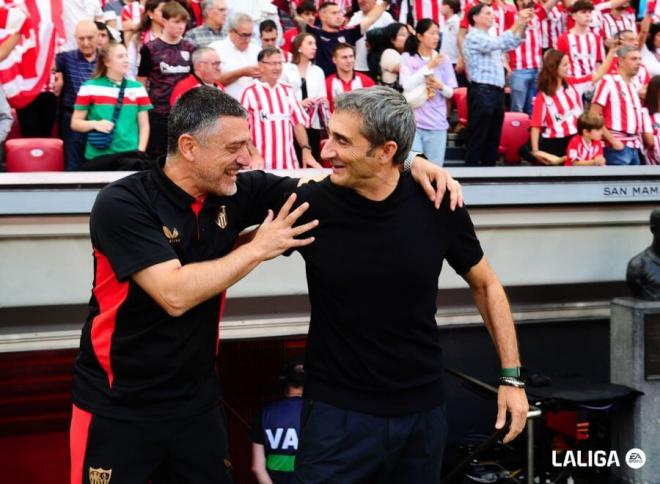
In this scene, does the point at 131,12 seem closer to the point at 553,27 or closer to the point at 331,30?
the point at 331,30

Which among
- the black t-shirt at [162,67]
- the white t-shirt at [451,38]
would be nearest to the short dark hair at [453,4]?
the white t-shirt at [451,38]

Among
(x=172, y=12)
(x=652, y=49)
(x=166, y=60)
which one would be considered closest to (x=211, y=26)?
(x=172, y=12)

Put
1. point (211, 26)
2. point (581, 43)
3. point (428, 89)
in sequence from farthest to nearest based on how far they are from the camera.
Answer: point (581, 43) < point (211, 26) < point (428, 89)

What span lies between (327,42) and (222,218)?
628 cm

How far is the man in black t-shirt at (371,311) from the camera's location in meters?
3.09

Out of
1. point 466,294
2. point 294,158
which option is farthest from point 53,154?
point 466,294

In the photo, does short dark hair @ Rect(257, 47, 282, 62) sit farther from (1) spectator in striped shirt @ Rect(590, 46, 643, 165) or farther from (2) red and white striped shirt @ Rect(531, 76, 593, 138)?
(1) spectator in striped shirt @ Rect(590, 46, 643, 165)

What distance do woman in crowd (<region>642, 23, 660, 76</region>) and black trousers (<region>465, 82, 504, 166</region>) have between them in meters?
3.08

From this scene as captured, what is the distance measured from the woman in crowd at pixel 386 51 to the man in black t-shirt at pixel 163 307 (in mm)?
5937

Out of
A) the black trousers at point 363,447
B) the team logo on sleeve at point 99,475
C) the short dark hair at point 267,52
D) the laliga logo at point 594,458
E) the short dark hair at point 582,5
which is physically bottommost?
the laliga logo at point 594,458

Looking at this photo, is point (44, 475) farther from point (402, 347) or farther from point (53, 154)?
point (402, 347)

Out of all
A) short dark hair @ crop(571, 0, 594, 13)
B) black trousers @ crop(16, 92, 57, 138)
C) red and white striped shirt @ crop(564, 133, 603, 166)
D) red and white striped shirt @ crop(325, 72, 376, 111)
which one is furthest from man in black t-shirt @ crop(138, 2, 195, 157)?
short dark hair @ crop(571, 0, 594, 13)

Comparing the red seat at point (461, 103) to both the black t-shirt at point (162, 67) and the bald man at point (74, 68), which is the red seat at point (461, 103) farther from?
the bald man at point (74, 68)

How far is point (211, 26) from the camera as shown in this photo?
831cm
